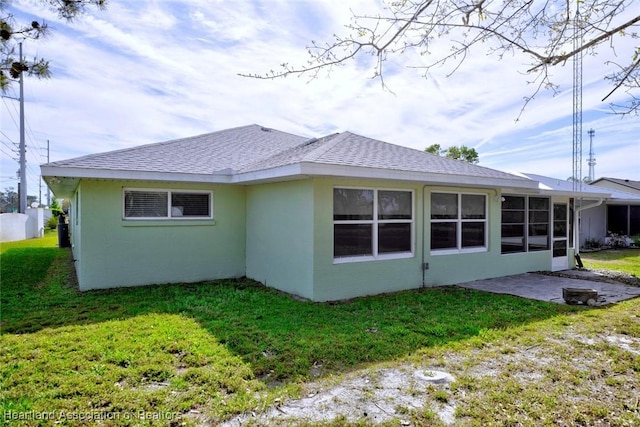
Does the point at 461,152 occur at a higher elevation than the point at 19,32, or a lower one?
higher

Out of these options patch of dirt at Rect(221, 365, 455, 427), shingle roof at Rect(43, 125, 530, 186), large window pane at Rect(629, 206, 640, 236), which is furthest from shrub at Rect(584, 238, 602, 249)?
patch of dirt at Rect(221, 365, 455, 427)

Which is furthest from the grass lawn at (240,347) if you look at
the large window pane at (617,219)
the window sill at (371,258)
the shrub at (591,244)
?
the large window pane at (617,219)

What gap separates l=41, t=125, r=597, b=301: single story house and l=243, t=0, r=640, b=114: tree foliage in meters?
2.81

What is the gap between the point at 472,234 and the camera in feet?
32.1

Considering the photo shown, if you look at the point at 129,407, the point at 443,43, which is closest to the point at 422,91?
the point at 443,43

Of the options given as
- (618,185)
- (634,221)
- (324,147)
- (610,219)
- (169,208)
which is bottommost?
(634,221)

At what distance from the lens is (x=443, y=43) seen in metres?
4.09

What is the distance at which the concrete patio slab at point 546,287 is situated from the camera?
7986 mm

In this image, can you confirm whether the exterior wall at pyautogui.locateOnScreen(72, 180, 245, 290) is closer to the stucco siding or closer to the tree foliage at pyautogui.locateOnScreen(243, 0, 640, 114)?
the stucco siding

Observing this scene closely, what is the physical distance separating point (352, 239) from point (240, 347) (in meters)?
3.64

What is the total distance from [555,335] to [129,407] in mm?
5503

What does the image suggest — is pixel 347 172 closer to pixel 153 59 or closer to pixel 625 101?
pixel 625 101

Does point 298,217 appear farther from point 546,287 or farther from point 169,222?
point 546,287

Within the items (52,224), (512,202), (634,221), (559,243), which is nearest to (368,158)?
(512,202)
